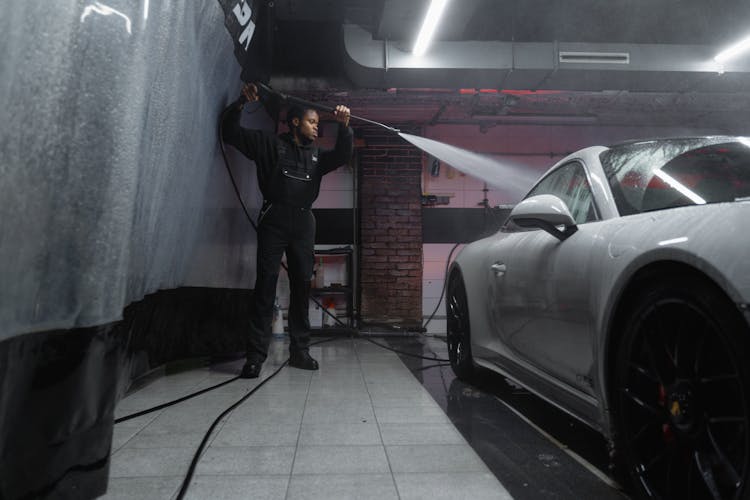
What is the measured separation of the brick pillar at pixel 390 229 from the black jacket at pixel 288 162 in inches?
120

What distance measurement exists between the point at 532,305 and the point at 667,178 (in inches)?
25.3

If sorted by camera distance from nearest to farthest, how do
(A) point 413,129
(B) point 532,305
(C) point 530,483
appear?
(C) point 530,483
(B) point 532,305
(A) point 413,129

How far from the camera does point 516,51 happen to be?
4848 mm

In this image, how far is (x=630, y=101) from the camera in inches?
231

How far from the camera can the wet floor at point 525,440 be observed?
4.93 feet

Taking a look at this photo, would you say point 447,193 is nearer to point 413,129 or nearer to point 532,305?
point 413,129

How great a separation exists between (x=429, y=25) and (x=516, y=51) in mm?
1053

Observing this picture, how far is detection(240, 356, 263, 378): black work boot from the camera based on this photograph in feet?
10.4

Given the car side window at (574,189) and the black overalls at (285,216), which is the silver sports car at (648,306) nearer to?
the car side window at (574,189)

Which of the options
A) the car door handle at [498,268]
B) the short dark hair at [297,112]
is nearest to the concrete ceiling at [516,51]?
the short dark hair at [297,112]

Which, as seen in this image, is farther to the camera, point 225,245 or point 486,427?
point 225,245

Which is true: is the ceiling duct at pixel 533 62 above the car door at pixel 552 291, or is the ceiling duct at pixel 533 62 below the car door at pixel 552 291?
above

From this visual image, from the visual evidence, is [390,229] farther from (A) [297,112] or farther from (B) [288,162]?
(B) [288,162]

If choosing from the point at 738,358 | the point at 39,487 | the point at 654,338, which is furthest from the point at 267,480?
the point at 738,358
